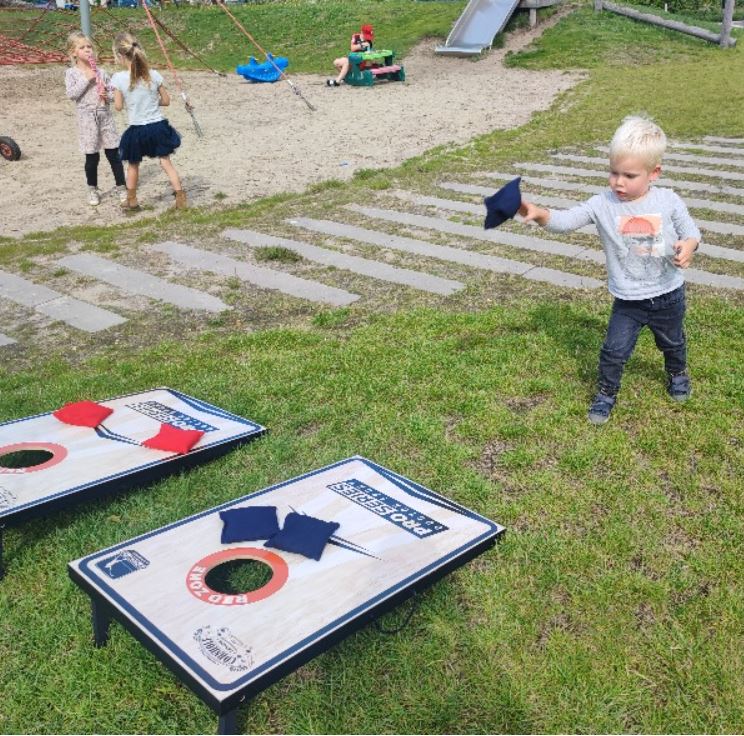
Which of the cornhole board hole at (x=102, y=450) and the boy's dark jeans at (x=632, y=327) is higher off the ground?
the boy's dark jeans at (x=632, y=327)

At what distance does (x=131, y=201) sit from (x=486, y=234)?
3.68 metres

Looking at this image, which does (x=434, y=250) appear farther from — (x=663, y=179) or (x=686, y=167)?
(x=686, y=167)

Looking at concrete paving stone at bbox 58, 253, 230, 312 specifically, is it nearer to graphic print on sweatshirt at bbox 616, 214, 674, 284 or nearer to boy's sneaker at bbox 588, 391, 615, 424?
boy's sneaker at bbox 588, 391, 615, 424

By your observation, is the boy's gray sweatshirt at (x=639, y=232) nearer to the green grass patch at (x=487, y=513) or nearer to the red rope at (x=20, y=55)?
the green grass patch at (x=487, y=513)

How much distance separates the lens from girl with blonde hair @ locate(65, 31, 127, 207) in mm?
7809

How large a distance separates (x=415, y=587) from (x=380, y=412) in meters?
1.64

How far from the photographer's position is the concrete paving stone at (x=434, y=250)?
5.90m

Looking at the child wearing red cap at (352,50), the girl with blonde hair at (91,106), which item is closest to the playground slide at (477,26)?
→ the child wearing red cap at (352,50)

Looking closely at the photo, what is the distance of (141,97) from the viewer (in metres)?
7.57

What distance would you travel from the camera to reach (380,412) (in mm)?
4074

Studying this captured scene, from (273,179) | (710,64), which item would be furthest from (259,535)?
(710,64)

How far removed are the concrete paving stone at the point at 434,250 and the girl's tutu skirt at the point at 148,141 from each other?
1.51 meters

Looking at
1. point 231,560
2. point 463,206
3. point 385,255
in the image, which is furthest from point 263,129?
point 231,560

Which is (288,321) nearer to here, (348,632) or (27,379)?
(27,379)
